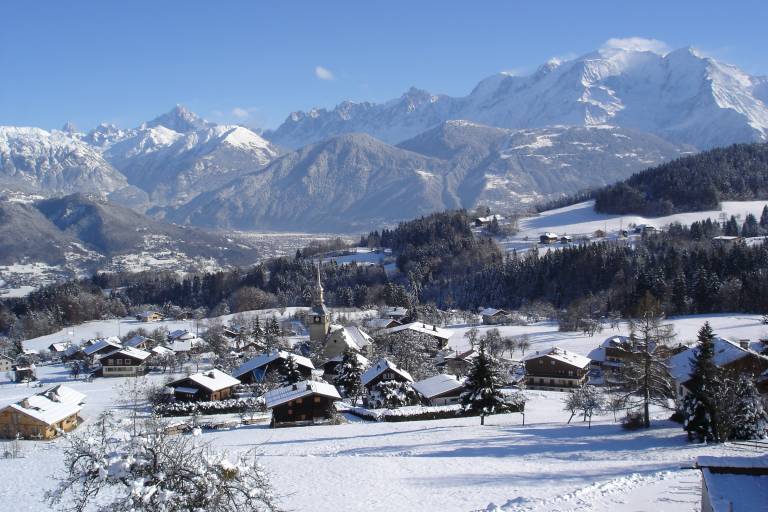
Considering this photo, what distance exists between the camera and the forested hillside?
169m

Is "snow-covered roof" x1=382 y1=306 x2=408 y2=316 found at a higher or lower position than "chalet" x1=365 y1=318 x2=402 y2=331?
higher

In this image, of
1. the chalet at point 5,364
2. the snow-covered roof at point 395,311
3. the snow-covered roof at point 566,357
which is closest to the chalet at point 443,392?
the snow-covered roof at point 566,357

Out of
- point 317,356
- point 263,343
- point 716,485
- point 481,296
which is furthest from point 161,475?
point 481,296

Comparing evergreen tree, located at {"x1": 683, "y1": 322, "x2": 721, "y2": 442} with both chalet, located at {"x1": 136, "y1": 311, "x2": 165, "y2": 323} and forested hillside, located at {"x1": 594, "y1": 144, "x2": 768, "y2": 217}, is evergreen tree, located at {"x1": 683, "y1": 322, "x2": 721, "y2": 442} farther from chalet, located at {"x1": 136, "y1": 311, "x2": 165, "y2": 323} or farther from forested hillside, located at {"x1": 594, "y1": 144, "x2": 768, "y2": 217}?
forested hillside, located at {"x1": 594, "y1": 144, "x2": 768, "y2": 217}

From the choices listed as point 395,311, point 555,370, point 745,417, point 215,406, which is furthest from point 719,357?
point 395,311

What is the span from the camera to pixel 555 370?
190 feet

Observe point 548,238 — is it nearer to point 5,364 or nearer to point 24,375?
point 5,364

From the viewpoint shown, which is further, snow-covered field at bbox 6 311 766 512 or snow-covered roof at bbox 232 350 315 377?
snow-covered roof at bbox 232 350 315 377

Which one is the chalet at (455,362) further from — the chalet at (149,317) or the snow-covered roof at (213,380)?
the chalet at (149,317)

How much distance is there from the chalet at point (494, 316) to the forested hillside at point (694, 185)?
88.4m

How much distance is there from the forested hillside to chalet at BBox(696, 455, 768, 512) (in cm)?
16453

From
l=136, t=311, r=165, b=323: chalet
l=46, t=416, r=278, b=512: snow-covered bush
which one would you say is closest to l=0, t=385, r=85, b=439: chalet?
l=46, t=416, r=278, b=512: snow-covered bush

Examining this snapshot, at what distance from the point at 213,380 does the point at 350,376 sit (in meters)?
11.2

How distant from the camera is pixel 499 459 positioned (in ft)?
84.6
